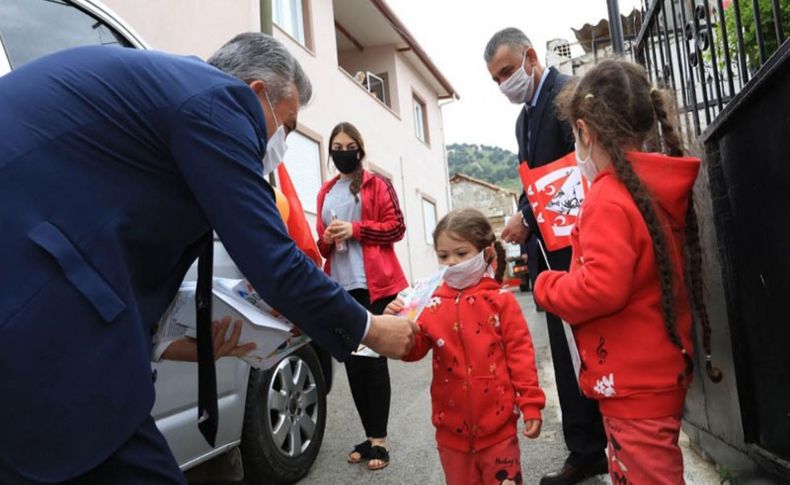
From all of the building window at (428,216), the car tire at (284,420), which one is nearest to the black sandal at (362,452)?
the car tire at (284,420)

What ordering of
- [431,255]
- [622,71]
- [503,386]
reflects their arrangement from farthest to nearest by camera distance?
1. [431,255]
2. [503,386]
3. [622,71]

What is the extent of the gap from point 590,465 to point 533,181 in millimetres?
1331

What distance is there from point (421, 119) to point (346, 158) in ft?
46.2

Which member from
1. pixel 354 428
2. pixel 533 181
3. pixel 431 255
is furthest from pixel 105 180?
pixel 431 255

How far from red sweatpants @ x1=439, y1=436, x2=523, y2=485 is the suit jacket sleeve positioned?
3.35 ft

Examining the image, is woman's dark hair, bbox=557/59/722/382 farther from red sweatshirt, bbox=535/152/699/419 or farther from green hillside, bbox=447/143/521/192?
green hillside, bbox=447/143/521/192

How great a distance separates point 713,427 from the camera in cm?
285

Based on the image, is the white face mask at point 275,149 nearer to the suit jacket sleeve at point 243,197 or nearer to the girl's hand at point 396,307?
the suit jacket sleeve at point 243,197

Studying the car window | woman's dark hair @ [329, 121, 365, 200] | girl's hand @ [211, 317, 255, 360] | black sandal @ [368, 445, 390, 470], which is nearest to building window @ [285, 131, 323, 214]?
woman's dark hair @ [329, 121, 365, 200]

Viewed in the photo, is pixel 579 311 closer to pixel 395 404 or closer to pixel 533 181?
pixel 533 181

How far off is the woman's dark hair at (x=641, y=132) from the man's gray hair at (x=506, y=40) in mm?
1033

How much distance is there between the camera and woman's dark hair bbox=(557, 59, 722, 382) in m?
1.95

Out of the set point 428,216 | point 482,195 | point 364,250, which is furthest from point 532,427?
point 482,195

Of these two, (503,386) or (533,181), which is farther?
(533,181)
